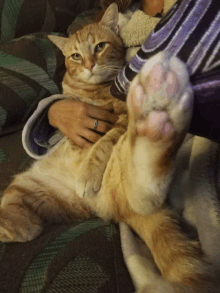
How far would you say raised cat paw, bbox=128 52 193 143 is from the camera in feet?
1.58

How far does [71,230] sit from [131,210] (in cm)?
19

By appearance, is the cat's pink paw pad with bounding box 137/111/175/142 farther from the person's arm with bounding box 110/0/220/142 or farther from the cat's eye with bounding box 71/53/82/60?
the cat's eye with bounding box 71/53/82/60

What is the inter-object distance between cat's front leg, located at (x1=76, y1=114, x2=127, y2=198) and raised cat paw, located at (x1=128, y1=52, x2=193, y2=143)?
430mm

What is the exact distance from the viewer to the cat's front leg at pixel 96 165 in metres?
0.91

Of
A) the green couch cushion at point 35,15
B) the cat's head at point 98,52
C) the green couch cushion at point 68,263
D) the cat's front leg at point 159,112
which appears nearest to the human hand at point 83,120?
the cat's head at point 98,52

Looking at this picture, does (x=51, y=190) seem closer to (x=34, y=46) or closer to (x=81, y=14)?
(x=34, y=46)

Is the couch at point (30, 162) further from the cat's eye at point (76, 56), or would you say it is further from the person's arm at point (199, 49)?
the person's arm at point (199, 49)

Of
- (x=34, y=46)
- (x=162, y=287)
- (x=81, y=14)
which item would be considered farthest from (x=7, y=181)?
(x=81, y=14)

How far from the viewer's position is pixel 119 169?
2.75 feet

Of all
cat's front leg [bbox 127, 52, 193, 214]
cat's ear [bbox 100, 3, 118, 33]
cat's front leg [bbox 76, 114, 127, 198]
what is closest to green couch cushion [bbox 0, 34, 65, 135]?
cat's ear [bbox 100, 3, 118, 33]

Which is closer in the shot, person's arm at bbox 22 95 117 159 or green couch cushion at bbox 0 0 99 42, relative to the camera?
person's arm at bbox 22 95 117 159

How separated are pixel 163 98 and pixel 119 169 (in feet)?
1.27

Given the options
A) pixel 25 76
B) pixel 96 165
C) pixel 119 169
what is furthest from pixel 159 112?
pixel 25 76

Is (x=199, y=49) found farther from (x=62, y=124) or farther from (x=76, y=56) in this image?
(x=76, y=56)
